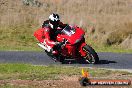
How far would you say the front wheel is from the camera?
17469 mm

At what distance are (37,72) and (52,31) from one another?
135 inches

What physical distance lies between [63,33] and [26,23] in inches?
607

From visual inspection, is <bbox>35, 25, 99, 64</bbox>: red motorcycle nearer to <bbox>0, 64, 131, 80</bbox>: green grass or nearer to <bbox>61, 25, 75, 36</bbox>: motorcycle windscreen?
<bbox>61, 25, 75, 36</bbox>: motorcycle windscreen

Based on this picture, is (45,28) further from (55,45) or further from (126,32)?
(126,32)

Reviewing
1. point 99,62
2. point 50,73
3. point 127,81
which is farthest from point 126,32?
point 127,81

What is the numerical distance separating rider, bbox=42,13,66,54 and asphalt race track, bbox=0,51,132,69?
0.61m

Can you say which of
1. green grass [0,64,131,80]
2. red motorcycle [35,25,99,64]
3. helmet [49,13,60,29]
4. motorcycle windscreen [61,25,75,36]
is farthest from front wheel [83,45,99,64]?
helmet [49,13,60,29]

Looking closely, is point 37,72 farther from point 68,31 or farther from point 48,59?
point 48,59

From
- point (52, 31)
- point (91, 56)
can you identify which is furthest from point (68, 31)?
point (91, 56)

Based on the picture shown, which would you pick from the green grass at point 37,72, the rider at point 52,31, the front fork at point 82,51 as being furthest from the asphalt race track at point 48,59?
the green grass at point 37,72

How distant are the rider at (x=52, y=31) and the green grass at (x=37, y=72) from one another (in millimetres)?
1608

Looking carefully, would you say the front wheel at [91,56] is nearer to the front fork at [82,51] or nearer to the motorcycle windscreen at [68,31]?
the front fork at [82,51]

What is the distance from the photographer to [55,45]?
1806 cm

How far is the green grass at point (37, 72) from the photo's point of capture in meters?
14.0
